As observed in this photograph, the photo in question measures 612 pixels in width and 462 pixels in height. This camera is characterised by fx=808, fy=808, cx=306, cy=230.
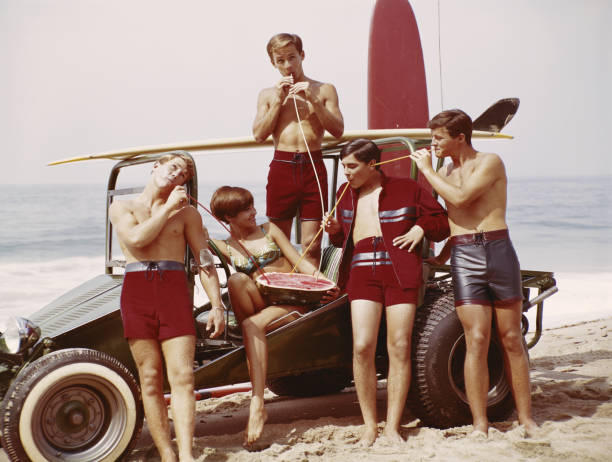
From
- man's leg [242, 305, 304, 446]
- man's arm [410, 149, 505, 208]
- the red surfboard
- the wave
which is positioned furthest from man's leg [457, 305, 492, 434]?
the wave

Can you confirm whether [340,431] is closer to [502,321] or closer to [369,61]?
[502,321]

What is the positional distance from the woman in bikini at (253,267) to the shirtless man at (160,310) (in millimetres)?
338

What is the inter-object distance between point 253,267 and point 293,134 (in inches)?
35.8

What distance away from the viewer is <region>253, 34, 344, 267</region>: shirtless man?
4.70m

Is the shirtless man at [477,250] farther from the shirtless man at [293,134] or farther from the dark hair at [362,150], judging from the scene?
the shirtless man at [293,134]

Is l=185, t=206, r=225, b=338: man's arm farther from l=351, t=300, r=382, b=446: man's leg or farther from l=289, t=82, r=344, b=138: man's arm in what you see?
l=289, t=82, r=344, b=138: man's arm

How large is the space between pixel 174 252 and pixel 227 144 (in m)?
1.57

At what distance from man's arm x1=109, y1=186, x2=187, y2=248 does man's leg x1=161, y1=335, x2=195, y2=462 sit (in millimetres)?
487

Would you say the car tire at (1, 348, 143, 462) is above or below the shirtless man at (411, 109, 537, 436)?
below

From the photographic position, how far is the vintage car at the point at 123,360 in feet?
12.0

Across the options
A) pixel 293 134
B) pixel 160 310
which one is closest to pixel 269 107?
Result: pixel 293 134

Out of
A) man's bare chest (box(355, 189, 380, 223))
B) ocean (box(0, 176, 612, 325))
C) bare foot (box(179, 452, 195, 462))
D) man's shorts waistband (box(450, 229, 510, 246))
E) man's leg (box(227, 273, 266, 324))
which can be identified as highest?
man's bare chest (box(355, 189, 380, 223))

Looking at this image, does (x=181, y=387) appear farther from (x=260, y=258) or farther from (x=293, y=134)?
(x=293, y=134)

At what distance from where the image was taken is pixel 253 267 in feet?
14.4
